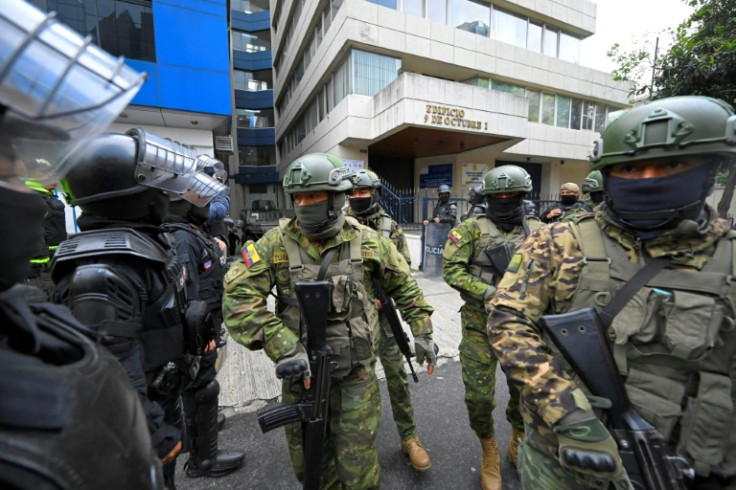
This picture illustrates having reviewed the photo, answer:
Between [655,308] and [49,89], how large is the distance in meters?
1.78

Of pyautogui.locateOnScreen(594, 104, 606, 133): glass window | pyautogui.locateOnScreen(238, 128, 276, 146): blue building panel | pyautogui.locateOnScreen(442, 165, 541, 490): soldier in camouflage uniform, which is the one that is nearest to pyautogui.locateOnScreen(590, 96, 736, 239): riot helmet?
pyautogui.locateOnScreen(442, 165, 541, 490): soldier in camouflage uniform

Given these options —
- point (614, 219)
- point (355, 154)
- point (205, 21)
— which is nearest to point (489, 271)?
point (614, 219)

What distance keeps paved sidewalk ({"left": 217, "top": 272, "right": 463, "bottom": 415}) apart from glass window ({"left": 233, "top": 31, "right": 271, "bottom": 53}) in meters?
31.3

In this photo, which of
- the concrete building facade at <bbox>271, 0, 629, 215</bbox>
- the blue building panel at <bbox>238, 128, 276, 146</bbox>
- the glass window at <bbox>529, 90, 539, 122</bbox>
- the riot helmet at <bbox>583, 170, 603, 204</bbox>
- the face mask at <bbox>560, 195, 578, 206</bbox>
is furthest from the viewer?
the blue building panel at <bbox>238, 128, 276, 146</bbox>

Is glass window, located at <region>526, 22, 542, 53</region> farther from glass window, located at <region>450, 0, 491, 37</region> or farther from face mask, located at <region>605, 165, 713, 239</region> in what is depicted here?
face mask, located at <region>605, 165, 713, 239</region>

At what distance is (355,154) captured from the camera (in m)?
12.3

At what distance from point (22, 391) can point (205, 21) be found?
994 centimetres

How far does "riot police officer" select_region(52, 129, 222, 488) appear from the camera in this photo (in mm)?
1279

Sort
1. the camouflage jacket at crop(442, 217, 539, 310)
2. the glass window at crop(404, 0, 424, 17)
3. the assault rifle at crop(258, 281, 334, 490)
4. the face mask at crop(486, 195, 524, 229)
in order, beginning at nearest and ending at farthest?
the assault rifle at crop(258, 281, 334, 490) → the camouflage jacket at crop(442, 217, 539, 310) → the face mask at crop(486, 195, 524, 229) → the glass window at crop(404, 0, 424, 17)

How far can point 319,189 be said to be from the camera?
73.6 inches

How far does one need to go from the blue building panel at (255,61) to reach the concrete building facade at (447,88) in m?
7.32

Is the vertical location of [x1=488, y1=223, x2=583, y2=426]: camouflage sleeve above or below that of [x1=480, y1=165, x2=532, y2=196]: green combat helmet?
below

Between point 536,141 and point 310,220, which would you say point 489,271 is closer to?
point 310,220

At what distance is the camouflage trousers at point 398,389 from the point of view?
249cm
